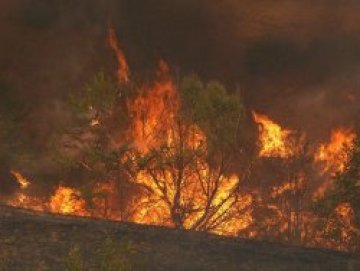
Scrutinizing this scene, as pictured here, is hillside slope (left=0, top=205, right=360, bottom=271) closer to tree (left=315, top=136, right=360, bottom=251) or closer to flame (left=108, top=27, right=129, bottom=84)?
tree (left=315, top=136, right=360, bottom=251)

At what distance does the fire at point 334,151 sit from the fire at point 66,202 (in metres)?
10.5

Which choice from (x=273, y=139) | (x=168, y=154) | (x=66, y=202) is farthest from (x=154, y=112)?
(x=66, y=202)

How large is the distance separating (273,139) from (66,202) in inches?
380

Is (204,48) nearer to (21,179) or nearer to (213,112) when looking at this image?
(213,112)

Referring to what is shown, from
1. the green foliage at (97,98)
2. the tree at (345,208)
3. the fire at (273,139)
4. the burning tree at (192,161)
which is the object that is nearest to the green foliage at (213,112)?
the burning tree at (192,161)

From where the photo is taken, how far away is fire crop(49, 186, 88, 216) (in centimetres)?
2933

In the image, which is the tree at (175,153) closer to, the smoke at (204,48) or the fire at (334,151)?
the fire at (334,151)

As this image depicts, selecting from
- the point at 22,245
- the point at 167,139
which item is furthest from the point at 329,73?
the point at 22,245

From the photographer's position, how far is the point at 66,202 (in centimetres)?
3059

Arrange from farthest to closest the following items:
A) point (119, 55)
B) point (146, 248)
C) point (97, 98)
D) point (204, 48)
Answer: point (204, 48) < point (119, 55) < point (97, 98) < point (146, 248)

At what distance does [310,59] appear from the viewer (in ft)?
Answer: 108

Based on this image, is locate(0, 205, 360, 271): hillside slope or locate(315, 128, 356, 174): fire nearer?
locate(0, 205, 360, 271): hillside slope

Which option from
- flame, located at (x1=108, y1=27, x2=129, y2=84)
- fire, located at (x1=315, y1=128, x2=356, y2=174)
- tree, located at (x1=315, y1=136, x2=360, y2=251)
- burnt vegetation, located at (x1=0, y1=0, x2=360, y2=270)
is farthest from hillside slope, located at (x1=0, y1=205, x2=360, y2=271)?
flame, located at (x1=108, y1=27, x2=129, y2=84)

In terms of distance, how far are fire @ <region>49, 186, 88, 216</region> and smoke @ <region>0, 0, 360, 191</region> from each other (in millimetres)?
2578
